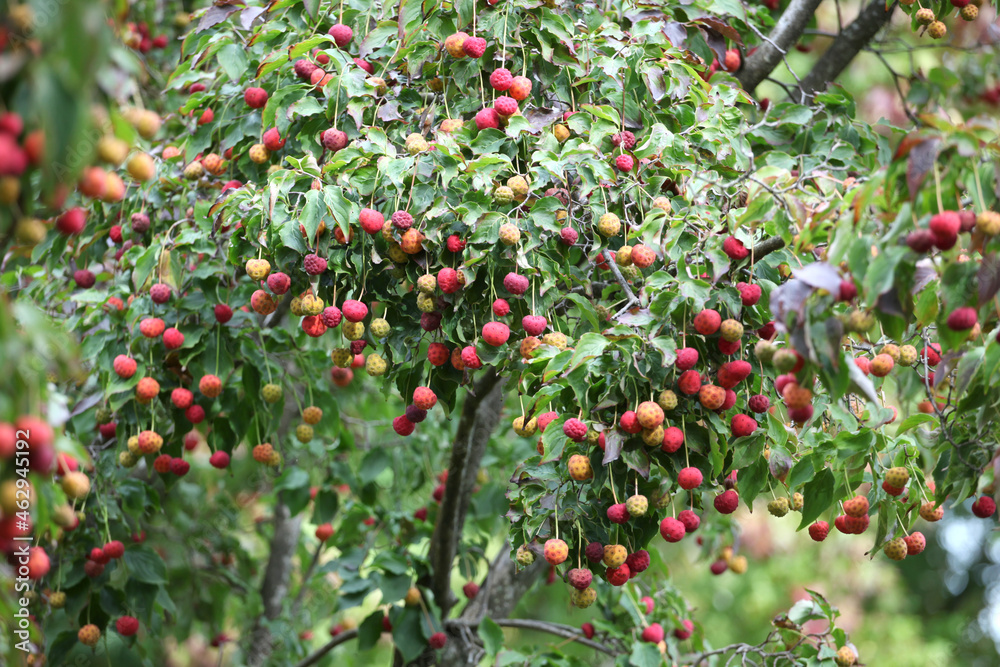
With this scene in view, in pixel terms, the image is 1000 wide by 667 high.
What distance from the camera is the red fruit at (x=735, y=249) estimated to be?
6.01 feet

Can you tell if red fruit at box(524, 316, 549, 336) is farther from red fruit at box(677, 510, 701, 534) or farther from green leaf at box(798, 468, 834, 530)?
green leaf at box(798, 468, 834, 530)

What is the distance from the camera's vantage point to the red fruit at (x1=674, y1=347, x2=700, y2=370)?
5.63 ft

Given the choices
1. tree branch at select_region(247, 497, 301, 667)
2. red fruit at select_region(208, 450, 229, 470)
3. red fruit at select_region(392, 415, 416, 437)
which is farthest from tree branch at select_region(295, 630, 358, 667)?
red fruit at select_region(392, 415, 416, 437)

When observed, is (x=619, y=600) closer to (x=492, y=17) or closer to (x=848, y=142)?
(x=848, y=142)

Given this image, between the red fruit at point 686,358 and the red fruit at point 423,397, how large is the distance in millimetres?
610

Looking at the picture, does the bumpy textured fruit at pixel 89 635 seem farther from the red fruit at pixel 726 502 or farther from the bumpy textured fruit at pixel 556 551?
the red fruit at pixel 726 502

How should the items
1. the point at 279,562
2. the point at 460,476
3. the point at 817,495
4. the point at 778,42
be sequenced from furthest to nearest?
the point at 279,562
the point at 778,42
the point at 460,476
the point at 817,495

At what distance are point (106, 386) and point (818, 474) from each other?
1837 mm

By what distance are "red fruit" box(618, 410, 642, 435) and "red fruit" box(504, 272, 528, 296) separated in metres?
0.39

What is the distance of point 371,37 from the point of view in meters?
2.35

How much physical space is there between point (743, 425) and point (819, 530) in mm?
452

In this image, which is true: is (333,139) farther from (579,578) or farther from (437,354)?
(579,578)

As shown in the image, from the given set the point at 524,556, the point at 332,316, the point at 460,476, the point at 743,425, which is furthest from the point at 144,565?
the point at 743,425

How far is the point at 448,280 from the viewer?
196 cm
